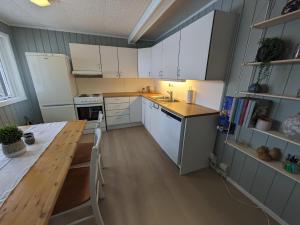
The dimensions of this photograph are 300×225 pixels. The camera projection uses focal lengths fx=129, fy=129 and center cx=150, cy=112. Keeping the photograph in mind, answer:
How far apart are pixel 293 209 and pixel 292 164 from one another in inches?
19.4

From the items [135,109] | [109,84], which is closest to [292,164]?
[135,109]

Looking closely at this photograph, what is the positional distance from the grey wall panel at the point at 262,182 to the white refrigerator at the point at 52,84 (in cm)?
346

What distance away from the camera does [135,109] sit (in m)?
3.56

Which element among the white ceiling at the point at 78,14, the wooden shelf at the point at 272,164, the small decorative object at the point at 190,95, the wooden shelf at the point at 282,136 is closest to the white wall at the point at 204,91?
the small decorative object at the point at 190,95

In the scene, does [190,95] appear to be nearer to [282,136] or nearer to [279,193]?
[282,136]

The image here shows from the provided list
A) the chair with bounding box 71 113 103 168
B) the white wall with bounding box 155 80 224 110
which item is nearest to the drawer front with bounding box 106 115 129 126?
the white wall with bounding box 155 80 224 110

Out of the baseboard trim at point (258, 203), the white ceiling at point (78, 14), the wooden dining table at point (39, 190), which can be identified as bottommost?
the baseboard trim at point (258, 203)

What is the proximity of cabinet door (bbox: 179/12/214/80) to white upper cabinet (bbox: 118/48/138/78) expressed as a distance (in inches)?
69.4

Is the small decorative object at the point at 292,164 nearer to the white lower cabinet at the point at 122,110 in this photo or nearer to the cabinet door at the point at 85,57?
the white lower cabinet at the point at 122,110

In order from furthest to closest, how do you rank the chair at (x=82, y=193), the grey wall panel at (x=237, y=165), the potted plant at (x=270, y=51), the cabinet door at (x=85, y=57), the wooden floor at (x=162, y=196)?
1. the cabinet door at (x=85, y=57)
2. the grey wall panel at (x=237, y=165)
3. the wooden floor at (x=162, y=196)
4. the potted plant at (x=270, y=51)
5. the chair at (x=82, y=193)

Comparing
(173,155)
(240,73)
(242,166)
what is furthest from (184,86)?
(242,166)

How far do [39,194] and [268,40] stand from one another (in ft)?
6.94

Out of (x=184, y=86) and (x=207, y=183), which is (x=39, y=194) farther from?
(x=184, y=86)

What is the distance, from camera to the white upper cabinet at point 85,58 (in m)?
2.99
